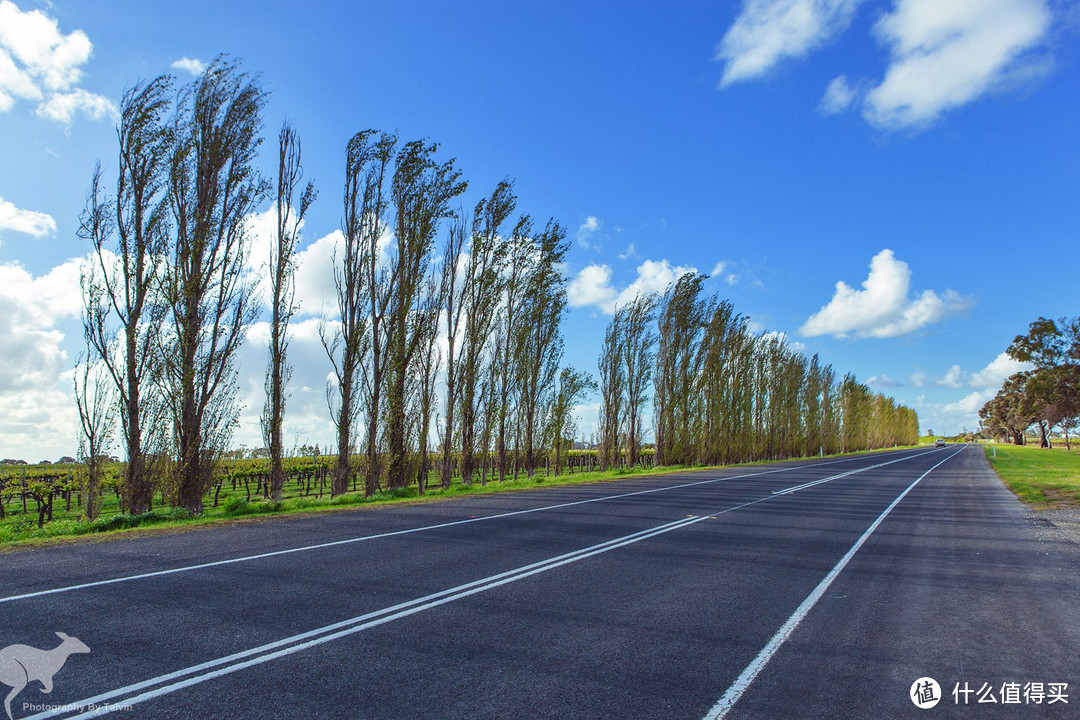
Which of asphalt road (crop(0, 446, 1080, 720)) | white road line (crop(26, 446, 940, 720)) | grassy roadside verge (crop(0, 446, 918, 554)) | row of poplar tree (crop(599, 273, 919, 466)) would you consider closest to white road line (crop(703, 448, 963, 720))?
asphalt road (crop(0, 446, 1080, 720))

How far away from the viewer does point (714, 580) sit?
246 inches

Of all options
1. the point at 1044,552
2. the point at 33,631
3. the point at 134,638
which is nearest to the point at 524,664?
the point at 134,638

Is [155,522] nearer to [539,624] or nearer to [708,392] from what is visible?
[539,624]

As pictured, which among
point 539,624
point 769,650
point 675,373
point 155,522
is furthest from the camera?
point 675,373

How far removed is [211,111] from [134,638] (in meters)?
15.8

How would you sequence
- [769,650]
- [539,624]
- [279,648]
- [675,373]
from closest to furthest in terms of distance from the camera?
1. [279,648]
2. [769,650]
3. [539,624]
4. [675,373]

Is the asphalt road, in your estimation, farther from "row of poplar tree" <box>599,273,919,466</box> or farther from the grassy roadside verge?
"row of poplar tree" <box>599,273,919,466</box>

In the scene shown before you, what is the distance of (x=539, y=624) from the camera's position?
4.63 meters

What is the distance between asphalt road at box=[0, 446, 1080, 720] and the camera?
3328mm

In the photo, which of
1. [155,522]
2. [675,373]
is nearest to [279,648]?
[155,522]

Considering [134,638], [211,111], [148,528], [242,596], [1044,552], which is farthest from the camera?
[211,111]

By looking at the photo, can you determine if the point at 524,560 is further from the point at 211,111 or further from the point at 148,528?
the point at 211,111

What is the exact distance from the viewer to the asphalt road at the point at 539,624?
131 inches

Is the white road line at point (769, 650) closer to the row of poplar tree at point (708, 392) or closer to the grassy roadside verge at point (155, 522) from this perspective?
the grassy roadside verge at point (155, 522)
